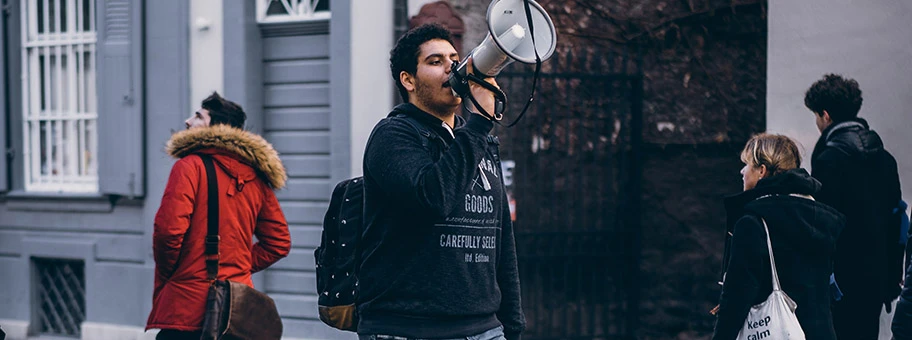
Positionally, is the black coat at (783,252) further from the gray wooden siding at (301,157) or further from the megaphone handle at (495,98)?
the gray wooden siding at (301,157)

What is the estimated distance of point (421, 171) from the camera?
9.55ft

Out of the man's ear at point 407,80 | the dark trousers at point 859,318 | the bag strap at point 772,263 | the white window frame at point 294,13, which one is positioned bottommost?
the dark trousers at point 859,318

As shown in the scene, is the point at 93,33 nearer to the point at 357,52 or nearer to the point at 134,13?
the point at 134,13

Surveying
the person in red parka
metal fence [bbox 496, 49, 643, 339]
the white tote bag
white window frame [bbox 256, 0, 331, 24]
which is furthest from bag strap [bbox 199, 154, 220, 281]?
white window frame [bbox 256, 0, 331, 24]

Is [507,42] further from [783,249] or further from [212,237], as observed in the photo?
[212,237]

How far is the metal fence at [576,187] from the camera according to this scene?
7.38 m

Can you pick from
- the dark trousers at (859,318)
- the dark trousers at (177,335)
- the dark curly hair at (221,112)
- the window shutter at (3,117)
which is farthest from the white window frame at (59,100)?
the dark trousers at (859,318)

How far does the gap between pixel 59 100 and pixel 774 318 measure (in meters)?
6.98

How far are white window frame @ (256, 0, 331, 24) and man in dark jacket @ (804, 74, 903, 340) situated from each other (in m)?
3.96

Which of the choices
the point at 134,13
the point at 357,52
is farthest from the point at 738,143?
the point at 134,13

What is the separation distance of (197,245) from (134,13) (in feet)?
13.5

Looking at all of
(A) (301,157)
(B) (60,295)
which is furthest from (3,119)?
(A) (301,157)

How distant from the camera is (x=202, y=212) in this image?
481 centimetres

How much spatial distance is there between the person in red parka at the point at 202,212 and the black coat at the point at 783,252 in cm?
223
